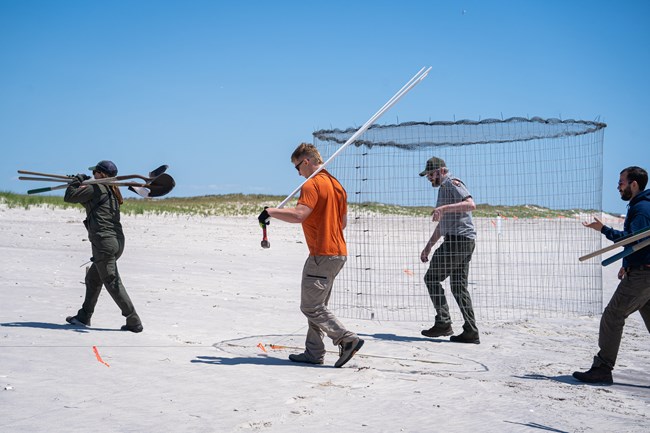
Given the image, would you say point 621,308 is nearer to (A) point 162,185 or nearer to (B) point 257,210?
(A) point 162,185

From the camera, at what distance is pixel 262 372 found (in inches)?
240

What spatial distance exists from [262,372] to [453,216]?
9.96 feet

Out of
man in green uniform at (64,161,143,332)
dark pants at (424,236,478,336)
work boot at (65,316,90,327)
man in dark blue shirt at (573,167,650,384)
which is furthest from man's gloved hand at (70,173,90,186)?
man in dark blue shirt at (573,167,650,384)

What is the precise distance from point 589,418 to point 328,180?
9.46 ft

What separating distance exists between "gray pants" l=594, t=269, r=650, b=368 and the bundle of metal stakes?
4.51 m

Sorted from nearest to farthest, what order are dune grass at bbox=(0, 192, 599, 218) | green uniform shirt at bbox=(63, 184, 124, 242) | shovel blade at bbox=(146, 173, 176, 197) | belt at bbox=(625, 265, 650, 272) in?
belt at bbox=(625, 265, 650, 272) → green uniform shirt at bbox=(63, 184, 124, 242) → shovel blade at bbox=(146, 173, 176, 197) → dune grass at bbox=(0, 192, 599, 218)

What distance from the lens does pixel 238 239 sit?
20.5m

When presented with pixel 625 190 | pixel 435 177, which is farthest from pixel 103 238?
pixel 625 190

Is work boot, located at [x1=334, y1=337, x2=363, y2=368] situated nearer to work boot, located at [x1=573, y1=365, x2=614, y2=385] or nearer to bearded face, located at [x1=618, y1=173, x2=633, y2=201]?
work boot, located at [x1=573, y1=365, x2=614, y2=385]

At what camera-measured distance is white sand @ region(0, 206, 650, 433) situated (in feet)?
15.7

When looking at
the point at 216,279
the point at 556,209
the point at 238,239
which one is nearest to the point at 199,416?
the point at 556,209

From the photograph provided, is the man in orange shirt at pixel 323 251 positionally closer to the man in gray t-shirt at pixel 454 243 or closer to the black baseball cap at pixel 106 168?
the man in gray t-shirt at pixel 454 243

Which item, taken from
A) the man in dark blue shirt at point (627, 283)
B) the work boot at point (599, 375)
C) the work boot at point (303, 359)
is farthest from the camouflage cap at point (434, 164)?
the work boot at point (599, 375)

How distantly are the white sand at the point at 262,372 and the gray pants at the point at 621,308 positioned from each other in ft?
1.08
